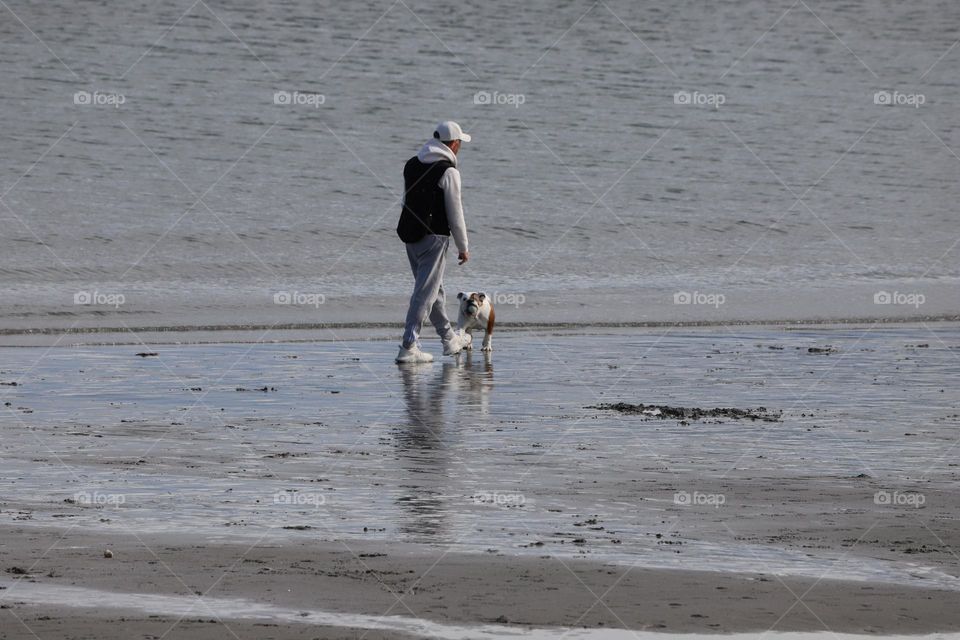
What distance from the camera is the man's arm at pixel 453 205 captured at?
14.4 metres

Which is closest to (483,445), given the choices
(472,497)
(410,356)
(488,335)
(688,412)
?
(472,497)

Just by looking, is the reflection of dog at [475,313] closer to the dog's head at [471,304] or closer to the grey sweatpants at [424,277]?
the dog's head at [471,304]

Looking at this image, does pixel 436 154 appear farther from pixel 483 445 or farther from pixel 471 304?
pixel 483 445

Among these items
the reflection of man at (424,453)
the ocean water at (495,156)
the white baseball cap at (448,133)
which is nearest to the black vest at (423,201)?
the white baseball cap at (448,133)

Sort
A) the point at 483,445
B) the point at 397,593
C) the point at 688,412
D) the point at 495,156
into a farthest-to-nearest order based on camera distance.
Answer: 1. the point at 495,156
2. the point at 688,412
3. the point at 483,445
4. the point at 397,593

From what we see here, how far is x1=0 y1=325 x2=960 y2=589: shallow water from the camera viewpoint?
768 cm

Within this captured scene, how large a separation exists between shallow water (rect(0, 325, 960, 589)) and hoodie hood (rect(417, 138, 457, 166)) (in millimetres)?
1814

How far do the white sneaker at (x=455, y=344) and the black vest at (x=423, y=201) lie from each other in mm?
1147

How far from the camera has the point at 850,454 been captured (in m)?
9.95

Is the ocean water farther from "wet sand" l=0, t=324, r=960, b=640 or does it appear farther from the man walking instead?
"wet sand" l=0, t=324, r=960, b=640

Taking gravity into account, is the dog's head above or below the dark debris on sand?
above

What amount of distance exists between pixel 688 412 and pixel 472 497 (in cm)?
358

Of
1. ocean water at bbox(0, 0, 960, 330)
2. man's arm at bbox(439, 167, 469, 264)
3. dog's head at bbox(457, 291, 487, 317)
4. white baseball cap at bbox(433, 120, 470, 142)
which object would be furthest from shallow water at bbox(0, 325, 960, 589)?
ocean water at bbox(0, 0, 960, 330)

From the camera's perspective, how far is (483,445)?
1017 centimetres
